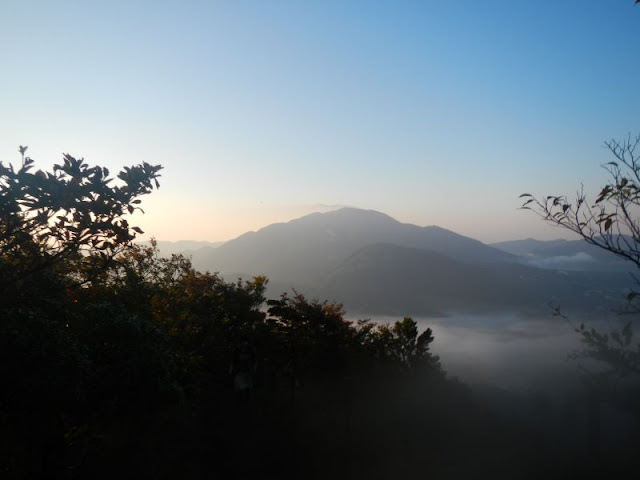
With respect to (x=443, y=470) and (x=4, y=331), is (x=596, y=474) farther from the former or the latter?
(x=4, y=331)

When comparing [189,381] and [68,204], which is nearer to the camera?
[68,204]

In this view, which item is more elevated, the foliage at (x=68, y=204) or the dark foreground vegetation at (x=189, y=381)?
the foliage at (x=68, y=204)

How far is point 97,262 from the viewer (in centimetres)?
855

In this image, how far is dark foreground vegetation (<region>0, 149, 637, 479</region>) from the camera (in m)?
7.79

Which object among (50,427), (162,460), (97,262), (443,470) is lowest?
(443,470)

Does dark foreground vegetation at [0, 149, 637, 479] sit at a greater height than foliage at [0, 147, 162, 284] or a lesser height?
lesser

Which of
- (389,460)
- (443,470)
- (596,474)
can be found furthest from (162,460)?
(596,474)

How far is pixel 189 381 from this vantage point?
18.4m

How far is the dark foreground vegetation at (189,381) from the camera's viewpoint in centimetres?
779

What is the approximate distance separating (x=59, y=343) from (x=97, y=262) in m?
1.83

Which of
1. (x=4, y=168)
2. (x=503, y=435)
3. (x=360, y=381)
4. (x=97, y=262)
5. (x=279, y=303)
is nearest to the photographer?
(x=4, y=168)

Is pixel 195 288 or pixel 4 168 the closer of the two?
pixel 4 168

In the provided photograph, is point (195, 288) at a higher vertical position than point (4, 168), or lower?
lower

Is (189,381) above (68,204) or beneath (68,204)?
beneath
